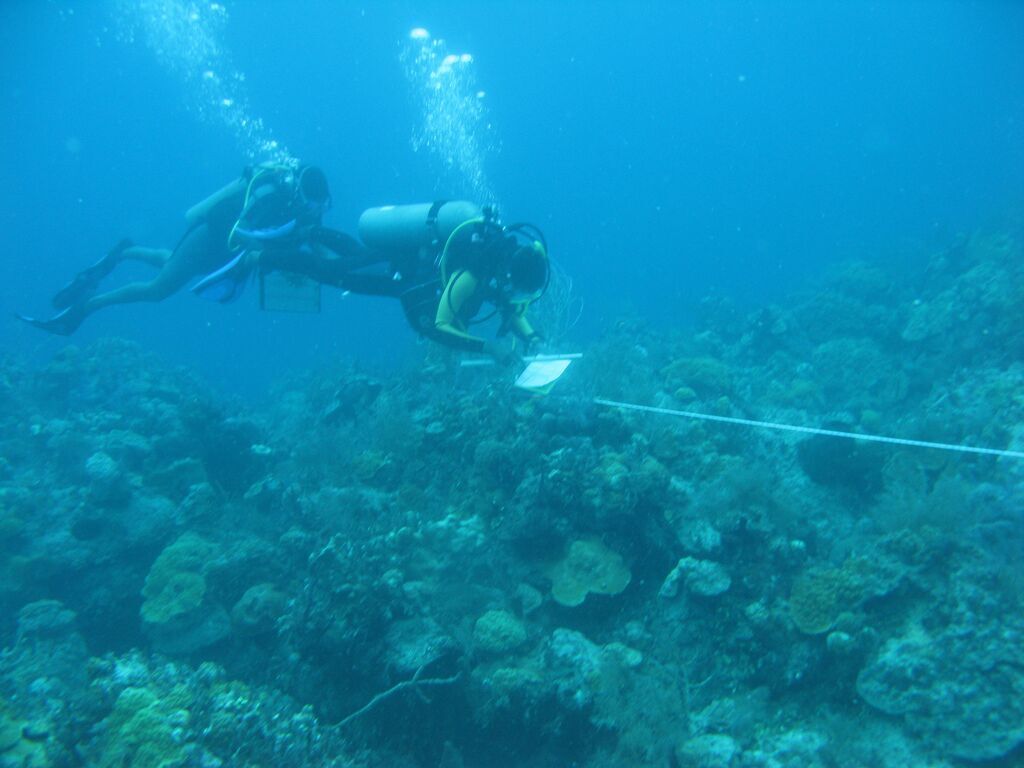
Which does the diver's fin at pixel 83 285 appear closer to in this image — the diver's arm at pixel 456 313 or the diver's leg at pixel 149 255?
the diver's leg at pixel 149 255

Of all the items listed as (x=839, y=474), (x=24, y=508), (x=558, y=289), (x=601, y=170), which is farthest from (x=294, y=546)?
(x=601, y=170)

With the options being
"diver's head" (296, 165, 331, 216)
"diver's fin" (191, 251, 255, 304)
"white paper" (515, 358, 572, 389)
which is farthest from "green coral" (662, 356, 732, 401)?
"diver's fin" (191, 251, 255, 304)

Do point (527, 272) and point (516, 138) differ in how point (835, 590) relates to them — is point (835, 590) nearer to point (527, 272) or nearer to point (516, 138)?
point (527, 272)

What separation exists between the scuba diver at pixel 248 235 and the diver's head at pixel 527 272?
8.95 ft

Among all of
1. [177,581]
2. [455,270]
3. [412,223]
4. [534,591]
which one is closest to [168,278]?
[412,223]

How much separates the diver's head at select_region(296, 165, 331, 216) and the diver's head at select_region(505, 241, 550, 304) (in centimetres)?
397

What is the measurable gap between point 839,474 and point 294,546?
7.45m

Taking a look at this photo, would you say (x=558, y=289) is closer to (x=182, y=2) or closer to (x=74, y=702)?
(x=74, y=702)

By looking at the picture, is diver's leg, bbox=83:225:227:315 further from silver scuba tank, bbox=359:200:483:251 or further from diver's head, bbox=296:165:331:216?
silver scuba tank, bbox=359:200:483:251

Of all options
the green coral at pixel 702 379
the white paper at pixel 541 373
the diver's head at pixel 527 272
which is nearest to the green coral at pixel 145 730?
the white paper at pixel 541 373

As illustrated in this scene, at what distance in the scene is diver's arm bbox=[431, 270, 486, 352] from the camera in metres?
6.15

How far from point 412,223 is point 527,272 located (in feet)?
6.69

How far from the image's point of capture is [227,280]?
7945 millimetres

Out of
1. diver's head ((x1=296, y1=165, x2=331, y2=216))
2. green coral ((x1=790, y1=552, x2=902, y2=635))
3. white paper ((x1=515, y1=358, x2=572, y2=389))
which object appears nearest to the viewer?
green coral ((x1=790, y1=552, x2=902, y2=635))
